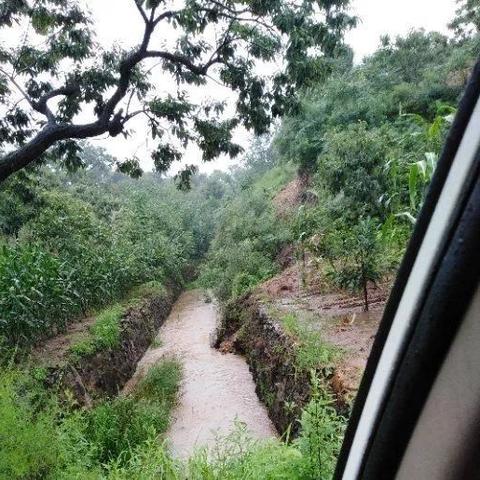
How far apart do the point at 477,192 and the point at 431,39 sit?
18.8 metres

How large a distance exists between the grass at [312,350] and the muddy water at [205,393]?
119 cm

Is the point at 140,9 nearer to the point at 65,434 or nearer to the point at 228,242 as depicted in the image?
the point at 65,434

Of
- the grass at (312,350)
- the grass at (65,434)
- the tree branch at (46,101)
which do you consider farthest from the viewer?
the tree branch at (46,101)

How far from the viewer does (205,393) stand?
899cm

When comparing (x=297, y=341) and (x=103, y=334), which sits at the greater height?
(x=297, y=341)

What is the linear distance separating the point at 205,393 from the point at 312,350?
154 inches

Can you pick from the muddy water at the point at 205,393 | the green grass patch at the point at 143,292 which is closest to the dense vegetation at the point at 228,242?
the green grass patch at the point at 143,292

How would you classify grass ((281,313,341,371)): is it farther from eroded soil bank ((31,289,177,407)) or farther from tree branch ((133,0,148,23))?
tree branch ((133,0,148,23))

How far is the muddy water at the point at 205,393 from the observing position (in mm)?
7074

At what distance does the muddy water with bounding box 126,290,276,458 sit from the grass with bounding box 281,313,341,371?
1.19 m

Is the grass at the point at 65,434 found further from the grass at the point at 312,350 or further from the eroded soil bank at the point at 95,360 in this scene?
the grass at the point at 312,350

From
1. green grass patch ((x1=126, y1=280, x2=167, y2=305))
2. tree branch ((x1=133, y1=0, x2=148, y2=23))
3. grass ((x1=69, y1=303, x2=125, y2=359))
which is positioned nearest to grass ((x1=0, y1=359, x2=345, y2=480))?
grass ((x1=69, y1=303, x2=125, y2=359))

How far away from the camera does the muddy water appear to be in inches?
279

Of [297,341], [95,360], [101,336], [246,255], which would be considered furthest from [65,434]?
[246,255]
